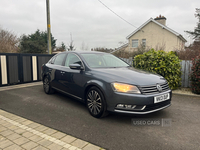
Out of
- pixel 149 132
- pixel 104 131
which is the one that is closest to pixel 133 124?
pixel 149 132

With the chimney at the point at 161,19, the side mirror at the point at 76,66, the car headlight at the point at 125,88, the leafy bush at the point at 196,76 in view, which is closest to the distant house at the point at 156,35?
the chimney at the point at 161,19

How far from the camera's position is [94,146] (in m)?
2.47

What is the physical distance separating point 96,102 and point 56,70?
2.13m

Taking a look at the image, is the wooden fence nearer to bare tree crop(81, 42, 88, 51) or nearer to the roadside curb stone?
the roadside curb stone

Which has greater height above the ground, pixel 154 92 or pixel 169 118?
pixel 154 92

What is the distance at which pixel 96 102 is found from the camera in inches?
136

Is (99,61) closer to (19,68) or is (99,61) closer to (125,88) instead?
(125,88)

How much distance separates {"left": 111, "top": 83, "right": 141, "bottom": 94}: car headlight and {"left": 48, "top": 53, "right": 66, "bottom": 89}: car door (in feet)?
7.16

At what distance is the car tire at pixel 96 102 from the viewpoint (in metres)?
3.29

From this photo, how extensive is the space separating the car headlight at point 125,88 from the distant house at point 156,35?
1906cm

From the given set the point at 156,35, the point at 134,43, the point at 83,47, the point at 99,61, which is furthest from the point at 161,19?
the point at 99,61

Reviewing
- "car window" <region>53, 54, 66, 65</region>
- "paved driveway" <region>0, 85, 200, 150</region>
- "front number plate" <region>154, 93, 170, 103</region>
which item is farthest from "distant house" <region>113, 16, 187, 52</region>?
"front number plate" <region>154, 93, 170, 103</region>

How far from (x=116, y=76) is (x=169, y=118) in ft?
5.37

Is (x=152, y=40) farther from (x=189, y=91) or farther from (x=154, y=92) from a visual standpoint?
(x=154, y=92)
